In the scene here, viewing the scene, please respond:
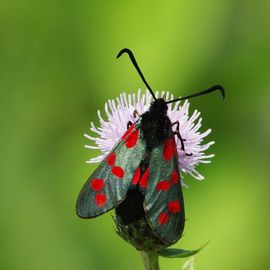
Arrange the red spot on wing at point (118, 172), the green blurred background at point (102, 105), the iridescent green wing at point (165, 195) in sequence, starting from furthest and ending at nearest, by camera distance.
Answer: the green blurred background at point (102, 105), the red spot on wing at point (118, 172), the iridescent green wing at point (165, 195)

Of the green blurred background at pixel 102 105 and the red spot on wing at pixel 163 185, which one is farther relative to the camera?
the green blurred background at pixel 102 105

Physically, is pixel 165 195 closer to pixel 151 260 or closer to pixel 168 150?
pixel 168 150

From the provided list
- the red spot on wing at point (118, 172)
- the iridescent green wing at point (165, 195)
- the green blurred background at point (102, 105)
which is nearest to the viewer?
the iridescent green wing at point (165, 195)

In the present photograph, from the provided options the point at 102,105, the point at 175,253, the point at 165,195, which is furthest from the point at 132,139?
the point at 102,105

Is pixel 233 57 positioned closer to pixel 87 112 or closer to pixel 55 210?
pixel 87 112

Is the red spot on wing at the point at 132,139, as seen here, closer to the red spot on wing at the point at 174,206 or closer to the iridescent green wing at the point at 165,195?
the iridescent green wing at the point at 165,195

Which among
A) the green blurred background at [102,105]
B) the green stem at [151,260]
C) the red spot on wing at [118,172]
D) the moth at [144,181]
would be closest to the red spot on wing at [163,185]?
the moth at [144,181]

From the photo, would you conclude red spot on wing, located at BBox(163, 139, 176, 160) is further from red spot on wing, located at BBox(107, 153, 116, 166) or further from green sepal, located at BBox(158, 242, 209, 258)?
green sepal, located at BBox(158, 242, 209, 258)
